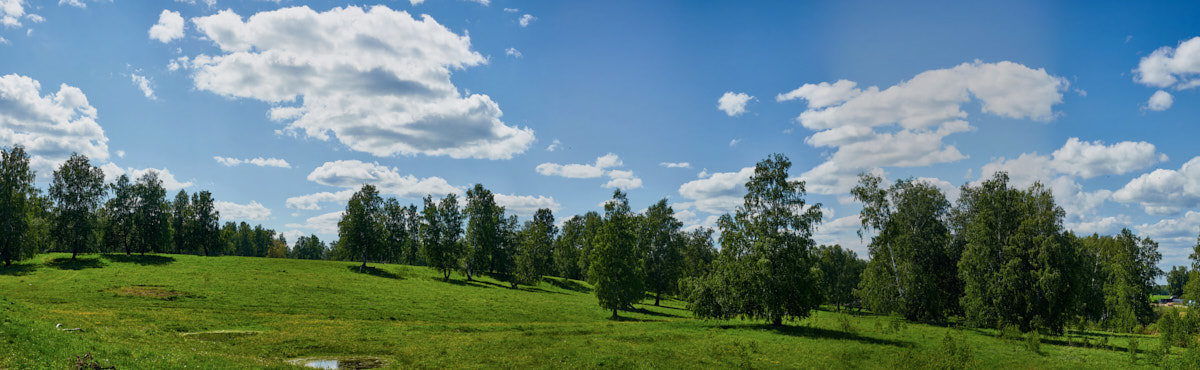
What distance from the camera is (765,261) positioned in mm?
45406

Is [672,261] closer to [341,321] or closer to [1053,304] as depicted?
[1053,304]

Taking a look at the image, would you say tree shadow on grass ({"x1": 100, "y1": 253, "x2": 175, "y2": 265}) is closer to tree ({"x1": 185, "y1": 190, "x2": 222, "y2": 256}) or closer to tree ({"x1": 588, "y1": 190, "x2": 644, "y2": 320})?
tree ({"x1": 185, "y1": 190, "x2": 222, "y2": 256})

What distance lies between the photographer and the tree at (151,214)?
99.6 meters

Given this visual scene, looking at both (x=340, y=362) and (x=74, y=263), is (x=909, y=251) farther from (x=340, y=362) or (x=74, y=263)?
(x=74, y=263)

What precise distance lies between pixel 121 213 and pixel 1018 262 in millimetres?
141938

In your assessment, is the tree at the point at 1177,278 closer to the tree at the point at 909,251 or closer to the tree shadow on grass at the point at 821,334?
the tree at the point at 909,251

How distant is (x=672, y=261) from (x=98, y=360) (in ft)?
246

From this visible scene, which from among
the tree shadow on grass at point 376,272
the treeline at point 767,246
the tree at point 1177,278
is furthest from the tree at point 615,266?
the tree at point 1177,278

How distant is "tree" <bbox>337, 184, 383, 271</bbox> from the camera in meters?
104

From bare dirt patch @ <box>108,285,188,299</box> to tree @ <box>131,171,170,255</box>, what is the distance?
5104 centimetres

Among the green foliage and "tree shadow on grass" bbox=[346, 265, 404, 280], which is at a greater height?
the green foliage

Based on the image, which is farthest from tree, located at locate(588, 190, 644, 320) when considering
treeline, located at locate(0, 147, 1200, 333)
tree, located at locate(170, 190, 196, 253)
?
tree, located at locate(170, 190, 196, 253)

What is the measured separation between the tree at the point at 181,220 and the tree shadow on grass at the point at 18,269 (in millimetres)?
42023

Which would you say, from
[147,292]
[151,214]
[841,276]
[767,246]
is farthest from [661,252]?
[151,214]
